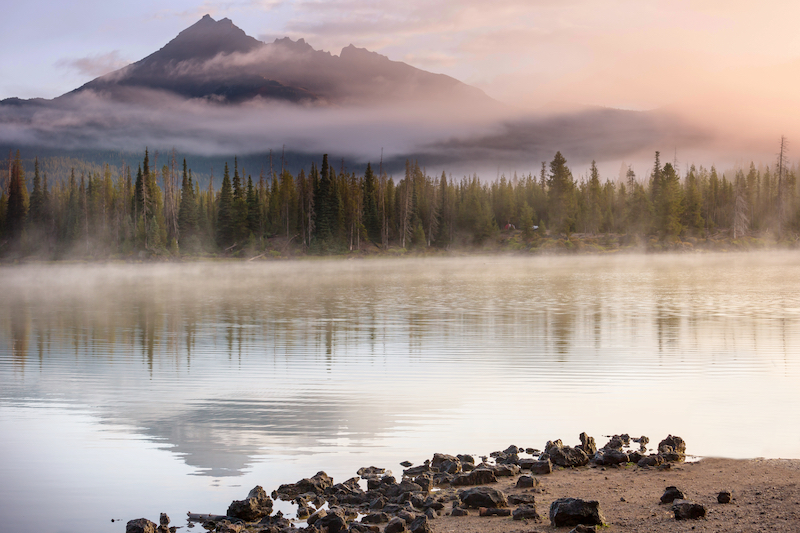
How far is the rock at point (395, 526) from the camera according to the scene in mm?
6812

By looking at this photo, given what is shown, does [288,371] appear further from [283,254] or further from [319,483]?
[283,254]

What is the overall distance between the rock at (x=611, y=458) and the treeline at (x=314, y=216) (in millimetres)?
110943

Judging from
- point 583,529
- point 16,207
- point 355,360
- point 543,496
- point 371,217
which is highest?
point 16,207

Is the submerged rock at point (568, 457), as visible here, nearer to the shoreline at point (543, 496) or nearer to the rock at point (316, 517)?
the shoreline at point (543, 496)

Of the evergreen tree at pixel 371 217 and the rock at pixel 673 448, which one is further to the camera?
the evergreen tree at pixel 371 217

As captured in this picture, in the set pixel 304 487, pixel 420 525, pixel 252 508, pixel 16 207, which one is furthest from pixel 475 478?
pixel 16 207

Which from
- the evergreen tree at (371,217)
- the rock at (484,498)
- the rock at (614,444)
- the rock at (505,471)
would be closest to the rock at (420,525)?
the rock at (484,498)

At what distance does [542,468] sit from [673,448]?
2170 mm

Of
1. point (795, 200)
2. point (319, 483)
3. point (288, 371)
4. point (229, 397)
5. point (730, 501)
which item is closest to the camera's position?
point (730, 501)

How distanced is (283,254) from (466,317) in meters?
95.6

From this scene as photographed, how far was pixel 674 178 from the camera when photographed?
127375mm

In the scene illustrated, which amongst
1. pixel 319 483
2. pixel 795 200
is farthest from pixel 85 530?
pixel 795 200

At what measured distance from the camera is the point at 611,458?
9.00 m

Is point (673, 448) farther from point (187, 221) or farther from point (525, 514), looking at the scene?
point (187, 221)
